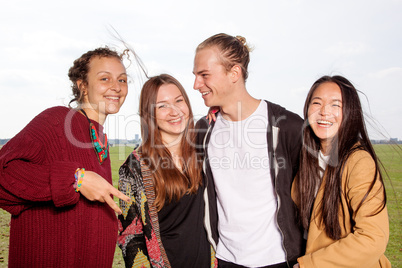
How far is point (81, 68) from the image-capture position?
2.91 m

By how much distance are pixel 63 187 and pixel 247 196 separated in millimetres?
1601

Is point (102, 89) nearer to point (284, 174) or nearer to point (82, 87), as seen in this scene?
point (82, 87)

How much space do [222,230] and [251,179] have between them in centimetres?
54

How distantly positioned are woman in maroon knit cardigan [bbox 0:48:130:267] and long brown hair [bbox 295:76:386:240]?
150 centimetres

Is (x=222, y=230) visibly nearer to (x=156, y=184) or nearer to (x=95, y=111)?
(x=156, y=184)

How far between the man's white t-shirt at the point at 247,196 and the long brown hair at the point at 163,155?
24 centimetres

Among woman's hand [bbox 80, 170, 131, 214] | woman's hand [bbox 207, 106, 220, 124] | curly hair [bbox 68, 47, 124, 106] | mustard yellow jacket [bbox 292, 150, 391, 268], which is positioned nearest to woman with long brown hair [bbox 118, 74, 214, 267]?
woman's hand [bbox 207, 106, 220, 124]

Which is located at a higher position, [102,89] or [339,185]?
[102,89]

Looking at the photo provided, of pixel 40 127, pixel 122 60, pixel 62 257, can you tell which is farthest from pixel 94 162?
pixel 122 60

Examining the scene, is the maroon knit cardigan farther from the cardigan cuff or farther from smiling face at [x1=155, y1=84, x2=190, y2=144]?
smiling face at [x1=155, y1=84, x2=190, y2=144]

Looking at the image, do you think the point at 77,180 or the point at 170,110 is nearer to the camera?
the point at 77,180

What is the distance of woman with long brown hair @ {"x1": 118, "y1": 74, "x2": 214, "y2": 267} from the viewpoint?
2785 millimetres

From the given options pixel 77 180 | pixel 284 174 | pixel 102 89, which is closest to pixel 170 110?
pixel 102 89

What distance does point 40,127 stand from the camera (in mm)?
2143
